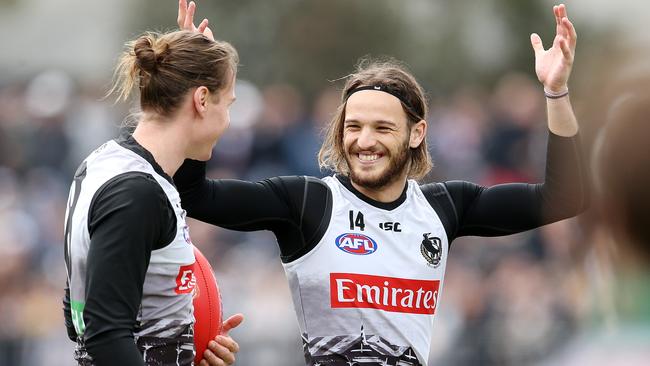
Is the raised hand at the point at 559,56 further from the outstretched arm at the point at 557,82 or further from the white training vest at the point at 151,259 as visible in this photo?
the white training vest at the point at 151,259

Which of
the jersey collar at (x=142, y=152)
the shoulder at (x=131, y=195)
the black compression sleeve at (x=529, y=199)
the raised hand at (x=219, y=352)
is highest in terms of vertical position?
the jersey collar at (x=142, y=152)

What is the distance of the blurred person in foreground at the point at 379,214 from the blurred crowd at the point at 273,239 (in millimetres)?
3328

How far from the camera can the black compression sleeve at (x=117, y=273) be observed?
3.67 metres

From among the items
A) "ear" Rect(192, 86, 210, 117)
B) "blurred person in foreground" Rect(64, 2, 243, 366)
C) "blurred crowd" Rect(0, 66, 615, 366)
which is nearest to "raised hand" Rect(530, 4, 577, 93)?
"blurred person in foreground" Rect(64, 2, 243, 366)

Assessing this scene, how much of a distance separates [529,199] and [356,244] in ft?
2.61

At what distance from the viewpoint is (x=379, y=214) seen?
196 inches

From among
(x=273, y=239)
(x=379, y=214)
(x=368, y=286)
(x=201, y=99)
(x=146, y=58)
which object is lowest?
(x=273, y=239)

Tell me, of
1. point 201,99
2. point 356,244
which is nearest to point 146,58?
point 201,99

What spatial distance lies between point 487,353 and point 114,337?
19.9ft

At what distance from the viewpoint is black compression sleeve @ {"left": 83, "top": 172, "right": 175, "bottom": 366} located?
367 cm

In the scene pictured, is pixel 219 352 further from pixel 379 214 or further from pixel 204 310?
pixel 379 214

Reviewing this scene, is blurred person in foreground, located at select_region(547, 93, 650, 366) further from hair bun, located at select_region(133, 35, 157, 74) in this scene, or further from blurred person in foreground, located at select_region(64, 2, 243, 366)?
hair bun, located at select_region(133, 35, 157, 74)

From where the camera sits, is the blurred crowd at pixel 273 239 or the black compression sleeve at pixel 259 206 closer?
the black compression sleeve at pixel 259 206

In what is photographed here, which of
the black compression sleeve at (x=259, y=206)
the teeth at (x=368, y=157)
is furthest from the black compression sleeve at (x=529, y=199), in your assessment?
the black compression sleeve at (x=259, y=206)
